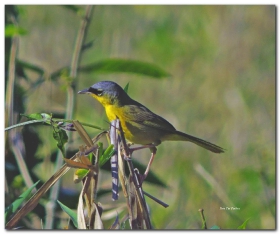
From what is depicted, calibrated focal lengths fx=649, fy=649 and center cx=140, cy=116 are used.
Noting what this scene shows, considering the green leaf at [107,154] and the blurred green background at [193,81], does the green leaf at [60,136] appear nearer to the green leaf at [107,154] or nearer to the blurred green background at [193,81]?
the green leaf at [107,154]

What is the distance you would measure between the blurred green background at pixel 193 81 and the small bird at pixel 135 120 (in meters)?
0.79

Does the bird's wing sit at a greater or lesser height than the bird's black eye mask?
lesser

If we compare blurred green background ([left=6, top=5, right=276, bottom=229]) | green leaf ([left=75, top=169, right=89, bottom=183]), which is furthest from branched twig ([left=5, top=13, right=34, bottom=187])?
green leaf ([left=75, top=169, right=89, bottom=183])

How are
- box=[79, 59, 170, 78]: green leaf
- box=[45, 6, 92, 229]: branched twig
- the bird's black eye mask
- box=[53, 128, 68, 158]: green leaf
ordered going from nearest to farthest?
box=[53, 128, 68, 158]: green leaf → the bird's black eye mask → box=[45, 6, 92, 229]: branched twig → box=[79, 59, 170, 78]: green leaf

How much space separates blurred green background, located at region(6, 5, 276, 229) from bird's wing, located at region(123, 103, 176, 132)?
805mm

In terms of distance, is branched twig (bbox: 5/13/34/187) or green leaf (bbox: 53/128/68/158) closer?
green leaf (bbox: 53/128/68/158)

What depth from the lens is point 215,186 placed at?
7.30 ft

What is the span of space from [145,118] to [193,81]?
6.24 feet

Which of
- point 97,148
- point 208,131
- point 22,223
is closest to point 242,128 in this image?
point 208,131

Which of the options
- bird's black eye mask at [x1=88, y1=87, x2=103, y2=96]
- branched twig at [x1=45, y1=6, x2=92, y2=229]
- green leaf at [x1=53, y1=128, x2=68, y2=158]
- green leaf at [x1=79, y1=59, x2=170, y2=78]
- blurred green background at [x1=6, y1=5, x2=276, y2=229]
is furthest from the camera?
blurred green background at [x1=6, y1=5, x2=276, y2=229]

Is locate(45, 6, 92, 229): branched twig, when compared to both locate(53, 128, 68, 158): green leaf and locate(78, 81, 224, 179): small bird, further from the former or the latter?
locate(53, 128, 68, 158): green leaf

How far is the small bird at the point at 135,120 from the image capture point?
77.1 inches

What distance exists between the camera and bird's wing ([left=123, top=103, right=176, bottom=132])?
201 cm

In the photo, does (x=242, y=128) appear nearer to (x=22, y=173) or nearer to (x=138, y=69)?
(x=138, y=69)
